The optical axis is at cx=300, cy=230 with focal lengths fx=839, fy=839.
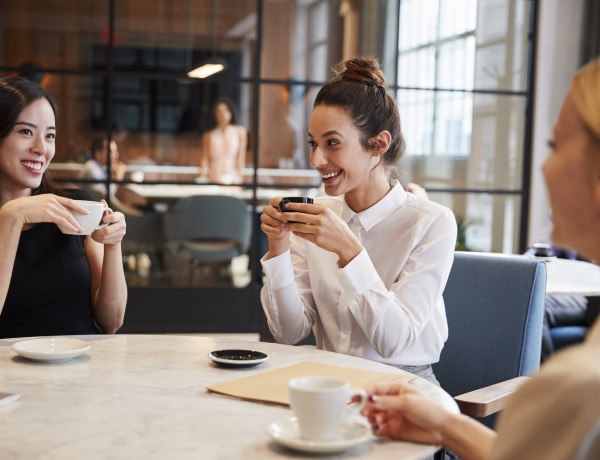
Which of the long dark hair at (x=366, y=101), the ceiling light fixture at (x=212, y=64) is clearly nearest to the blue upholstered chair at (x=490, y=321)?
the long dark hair at (x=366, y=101)

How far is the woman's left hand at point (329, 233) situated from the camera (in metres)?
1.86

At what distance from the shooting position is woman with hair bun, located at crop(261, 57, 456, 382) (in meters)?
1.87

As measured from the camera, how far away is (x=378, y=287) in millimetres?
1862

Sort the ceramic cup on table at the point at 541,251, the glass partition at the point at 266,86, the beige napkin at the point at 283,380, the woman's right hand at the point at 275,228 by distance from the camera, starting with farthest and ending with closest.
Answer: the glass partition at the point at 266,86, the ceramic cup on table at the point at 541,251, the woman's right hand at the point at 275,228, the beige napkin at the point at 283,380

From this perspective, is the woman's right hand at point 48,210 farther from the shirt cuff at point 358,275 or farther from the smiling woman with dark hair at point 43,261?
the shirt cuff at point 358,275

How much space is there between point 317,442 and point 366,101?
124 centimetres

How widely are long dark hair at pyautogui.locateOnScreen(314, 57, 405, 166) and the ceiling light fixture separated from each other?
3770 mm

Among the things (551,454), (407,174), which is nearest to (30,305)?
(551,454)

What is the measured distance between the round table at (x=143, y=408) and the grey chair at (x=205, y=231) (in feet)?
13.1

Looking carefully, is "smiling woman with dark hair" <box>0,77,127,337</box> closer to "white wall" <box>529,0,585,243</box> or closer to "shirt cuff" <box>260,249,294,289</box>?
"shirt cuff" <box>260,249,294,289</box>

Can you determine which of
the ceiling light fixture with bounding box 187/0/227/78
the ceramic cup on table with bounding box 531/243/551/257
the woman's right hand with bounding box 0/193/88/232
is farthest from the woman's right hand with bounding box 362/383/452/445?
the ceiling light fixture with bounding box 187/0/227/78

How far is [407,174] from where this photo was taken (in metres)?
6.18

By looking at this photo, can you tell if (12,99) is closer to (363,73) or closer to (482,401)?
(363,73)

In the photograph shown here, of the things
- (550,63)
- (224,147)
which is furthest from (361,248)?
(550,63)
